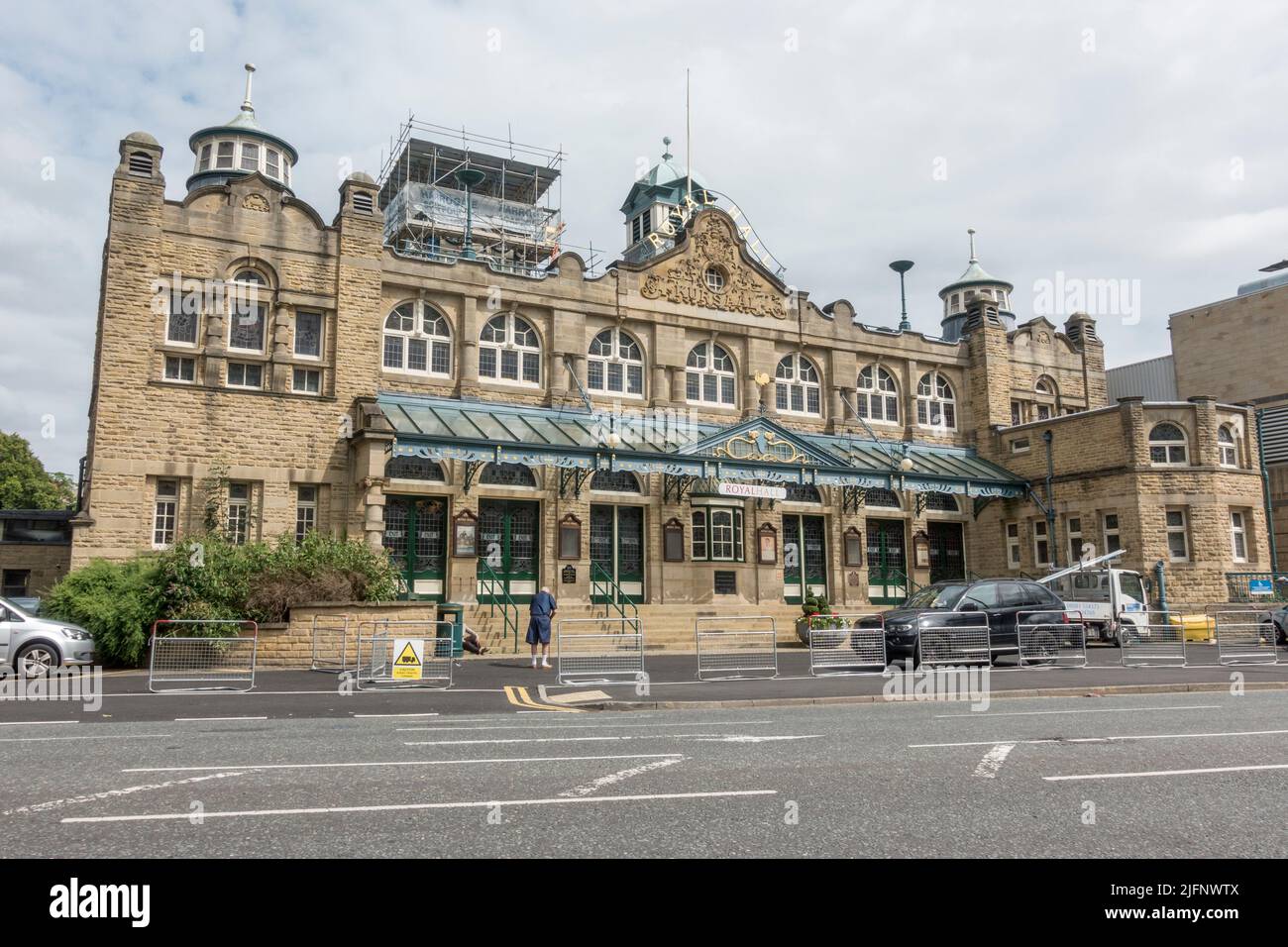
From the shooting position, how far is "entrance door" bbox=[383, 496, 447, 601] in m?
25.5

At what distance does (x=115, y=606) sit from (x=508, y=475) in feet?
36.7

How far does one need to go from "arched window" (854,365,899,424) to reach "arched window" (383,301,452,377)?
1428 centimetres

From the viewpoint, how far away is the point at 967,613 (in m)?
18.8

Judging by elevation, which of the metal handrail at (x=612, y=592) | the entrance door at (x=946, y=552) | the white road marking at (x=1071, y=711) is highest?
the entrance door at (x=946, y=552)

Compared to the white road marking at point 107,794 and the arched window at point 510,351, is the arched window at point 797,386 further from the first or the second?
the white road marking at point 107,794

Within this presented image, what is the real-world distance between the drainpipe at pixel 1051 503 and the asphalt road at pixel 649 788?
2133cm

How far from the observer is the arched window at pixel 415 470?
25750mm

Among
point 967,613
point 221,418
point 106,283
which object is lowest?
point 967,613

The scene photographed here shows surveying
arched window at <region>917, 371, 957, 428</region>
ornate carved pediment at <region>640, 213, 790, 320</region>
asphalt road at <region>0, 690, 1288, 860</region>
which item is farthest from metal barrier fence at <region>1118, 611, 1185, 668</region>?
ornate carved pediment at <region>640, 213, 790, 320</region>

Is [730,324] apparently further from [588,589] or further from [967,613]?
[967,613]

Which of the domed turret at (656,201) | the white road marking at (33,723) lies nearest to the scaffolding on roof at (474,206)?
the domed turret at (656,201)

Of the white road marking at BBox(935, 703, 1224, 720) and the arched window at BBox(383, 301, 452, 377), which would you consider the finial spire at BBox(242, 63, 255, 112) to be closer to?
the arched window at BBox(383, 301, 452, 377)

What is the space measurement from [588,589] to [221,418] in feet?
34.5
